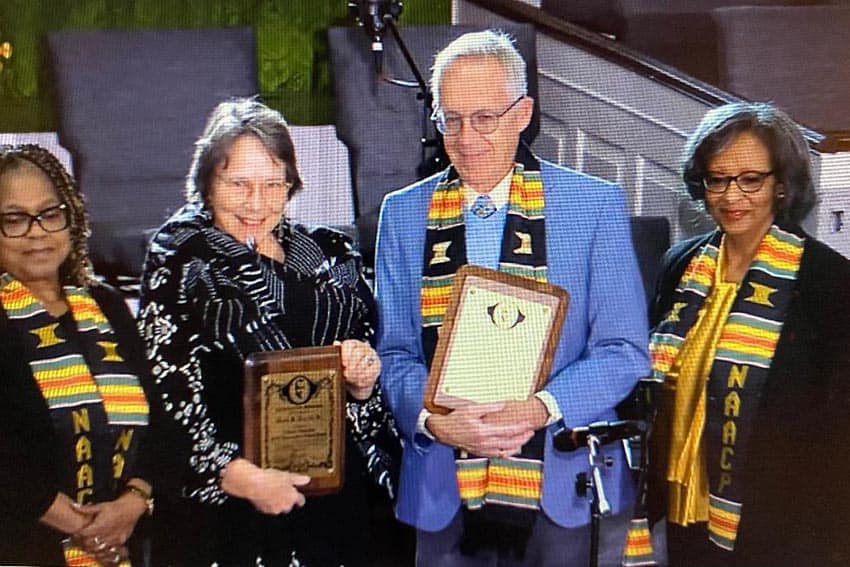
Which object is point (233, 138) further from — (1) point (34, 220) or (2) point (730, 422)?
(2) point (730, 422)

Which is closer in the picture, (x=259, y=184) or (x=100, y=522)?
(x=259, y=184)

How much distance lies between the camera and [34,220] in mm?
1602

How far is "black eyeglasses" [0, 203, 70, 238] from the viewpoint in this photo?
1596mm

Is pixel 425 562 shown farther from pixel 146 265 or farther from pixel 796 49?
pixel 796 49

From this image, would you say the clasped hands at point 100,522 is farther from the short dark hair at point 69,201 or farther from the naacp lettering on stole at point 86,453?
the short dark hair at point 69,201

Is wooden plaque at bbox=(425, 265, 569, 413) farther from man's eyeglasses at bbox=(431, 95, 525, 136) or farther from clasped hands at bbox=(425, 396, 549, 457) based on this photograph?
man's eyeglasses at bbox=(431, 95, 525, 136)

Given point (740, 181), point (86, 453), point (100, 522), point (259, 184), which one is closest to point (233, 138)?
point (259, 184)

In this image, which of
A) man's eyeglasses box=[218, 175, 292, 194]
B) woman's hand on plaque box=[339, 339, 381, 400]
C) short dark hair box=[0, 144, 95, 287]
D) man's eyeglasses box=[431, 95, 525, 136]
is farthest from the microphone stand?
short dark hair box=[0, 144, 95, 287]

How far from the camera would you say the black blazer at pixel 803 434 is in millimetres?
1640

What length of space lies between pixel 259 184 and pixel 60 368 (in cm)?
43

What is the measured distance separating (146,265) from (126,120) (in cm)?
23

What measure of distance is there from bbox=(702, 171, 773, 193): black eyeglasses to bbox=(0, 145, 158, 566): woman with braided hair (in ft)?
3.03

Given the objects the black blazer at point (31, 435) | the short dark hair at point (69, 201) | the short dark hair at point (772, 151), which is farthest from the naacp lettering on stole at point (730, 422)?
the short dark hair at point (69, 201)

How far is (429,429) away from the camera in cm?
164
